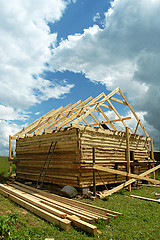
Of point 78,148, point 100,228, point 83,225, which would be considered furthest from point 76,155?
point 83,225

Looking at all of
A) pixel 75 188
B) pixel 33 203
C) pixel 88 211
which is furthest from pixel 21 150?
pixel 88 211

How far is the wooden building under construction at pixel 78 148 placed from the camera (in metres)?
12.2

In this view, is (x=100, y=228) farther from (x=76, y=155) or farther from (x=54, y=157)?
(x=54, y=157)

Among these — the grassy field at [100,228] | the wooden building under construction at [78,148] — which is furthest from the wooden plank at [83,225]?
the wooden building under construction at [78,148]

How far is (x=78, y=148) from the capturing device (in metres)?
12.0

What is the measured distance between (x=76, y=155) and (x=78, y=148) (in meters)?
0.45

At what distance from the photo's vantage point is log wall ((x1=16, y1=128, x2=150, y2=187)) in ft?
39.9

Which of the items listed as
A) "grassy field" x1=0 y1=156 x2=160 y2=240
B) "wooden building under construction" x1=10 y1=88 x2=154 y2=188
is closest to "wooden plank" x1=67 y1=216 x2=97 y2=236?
"grassy field" x1=0 y1=156 x2=160 y2=240

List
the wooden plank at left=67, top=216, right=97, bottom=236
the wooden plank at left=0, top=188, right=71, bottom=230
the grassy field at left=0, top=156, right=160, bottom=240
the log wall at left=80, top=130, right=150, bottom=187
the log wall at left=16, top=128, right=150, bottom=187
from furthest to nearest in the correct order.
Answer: the log wall at left=80, top=130, right=150, bottom=187, the log wall at left=16, top=128, right=150, bottom=187, the wooden plank at left=0, top=188, right=71, bottom=230, the wooden plank at left=67, top=216, right=97, bottom=236, the grassy field at left=0, top=156, right=160, bottom=240

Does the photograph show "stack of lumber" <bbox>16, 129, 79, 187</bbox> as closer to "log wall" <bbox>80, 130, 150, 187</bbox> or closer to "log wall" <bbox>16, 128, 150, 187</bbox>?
"log wall" <bbox>16, 128, 150, 187</bbox>

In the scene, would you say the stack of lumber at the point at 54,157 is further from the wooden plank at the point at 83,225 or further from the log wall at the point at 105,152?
the wooden plank at the point at 83,225

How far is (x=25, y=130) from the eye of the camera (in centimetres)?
1819

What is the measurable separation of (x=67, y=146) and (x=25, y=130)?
6.84m

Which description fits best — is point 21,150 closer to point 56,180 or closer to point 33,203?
point 56,180
